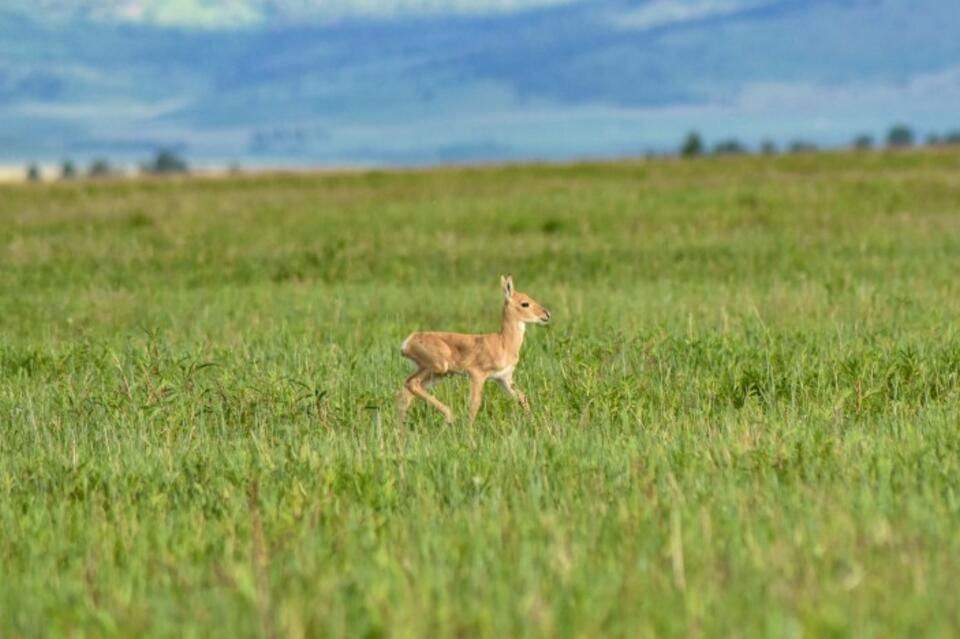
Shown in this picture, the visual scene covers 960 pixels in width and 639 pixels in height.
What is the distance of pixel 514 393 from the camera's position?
1006cm

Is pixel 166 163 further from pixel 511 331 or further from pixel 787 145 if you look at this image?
pixel 511 331

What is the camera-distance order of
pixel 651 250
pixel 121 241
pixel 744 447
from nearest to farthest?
pixel 744 447
pixel 651 250
pixel 121 241

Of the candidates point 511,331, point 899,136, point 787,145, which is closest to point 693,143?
point 787,145

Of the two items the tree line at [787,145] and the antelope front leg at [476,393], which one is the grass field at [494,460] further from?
the tree line at [787,145]

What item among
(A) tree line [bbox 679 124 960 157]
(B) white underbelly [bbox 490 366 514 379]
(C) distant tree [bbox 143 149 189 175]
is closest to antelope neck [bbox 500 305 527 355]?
(B) white underbelly [bbox 490 366 514 379]

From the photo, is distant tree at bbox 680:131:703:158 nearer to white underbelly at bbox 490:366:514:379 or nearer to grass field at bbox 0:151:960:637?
grass field at bbox 0:151:960:637

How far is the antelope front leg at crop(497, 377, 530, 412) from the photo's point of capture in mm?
9898

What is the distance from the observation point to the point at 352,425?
968cm

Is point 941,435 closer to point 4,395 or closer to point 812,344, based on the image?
point 812,344

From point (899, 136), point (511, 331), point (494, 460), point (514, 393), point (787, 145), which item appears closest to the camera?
point (494, 460)

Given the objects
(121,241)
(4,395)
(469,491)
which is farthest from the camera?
(121,241)

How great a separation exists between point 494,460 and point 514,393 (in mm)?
2195

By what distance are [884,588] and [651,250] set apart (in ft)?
64.3

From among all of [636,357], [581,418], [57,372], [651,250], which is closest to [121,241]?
[651,250]
